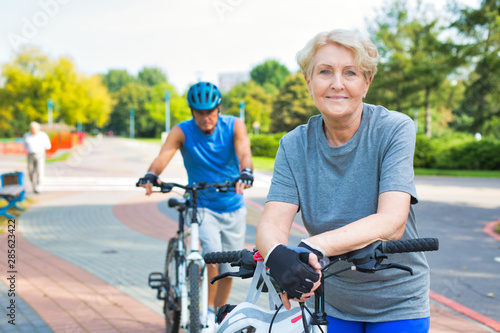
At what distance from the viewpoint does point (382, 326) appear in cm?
171

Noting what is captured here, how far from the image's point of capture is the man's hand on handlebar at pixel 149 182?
3.49 meters

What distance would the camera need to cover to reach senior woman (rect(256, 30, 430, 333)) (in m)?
1.61

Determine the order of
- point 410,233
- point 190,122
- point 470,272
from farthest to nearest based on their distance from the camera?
point 470,272, point 190,122, point 410,233

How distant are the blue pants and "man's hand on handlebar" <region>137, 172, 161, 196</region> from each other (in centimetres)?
198

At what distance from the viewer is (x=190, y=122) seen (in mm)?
3889

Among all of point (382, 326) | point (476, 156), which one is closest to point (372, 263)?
point (382, 326)

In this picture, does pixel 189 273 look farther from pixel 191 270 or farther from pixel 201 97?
pixel 201 97

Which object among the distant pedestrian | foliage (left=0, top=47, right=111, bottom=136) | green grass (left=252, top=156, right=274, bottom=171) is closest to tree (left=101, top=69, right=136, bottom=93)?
foliage (left=0, top=47, right=111, bottom=136)

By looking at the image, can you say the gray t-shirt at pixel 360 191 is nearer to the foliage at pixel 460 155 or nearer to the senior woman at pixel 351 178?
the senior woman at pixel 351 178

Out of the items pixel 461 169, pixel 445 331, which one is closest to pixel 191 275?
pixel 445 331

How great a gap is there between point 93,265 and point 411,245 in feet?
18.6

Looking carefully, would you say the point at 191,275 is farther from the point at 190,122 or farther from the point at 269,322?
the point at 269,322

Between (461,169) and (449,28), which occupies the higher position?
(449,28)

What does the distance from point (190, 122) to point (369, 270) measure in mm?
2707
